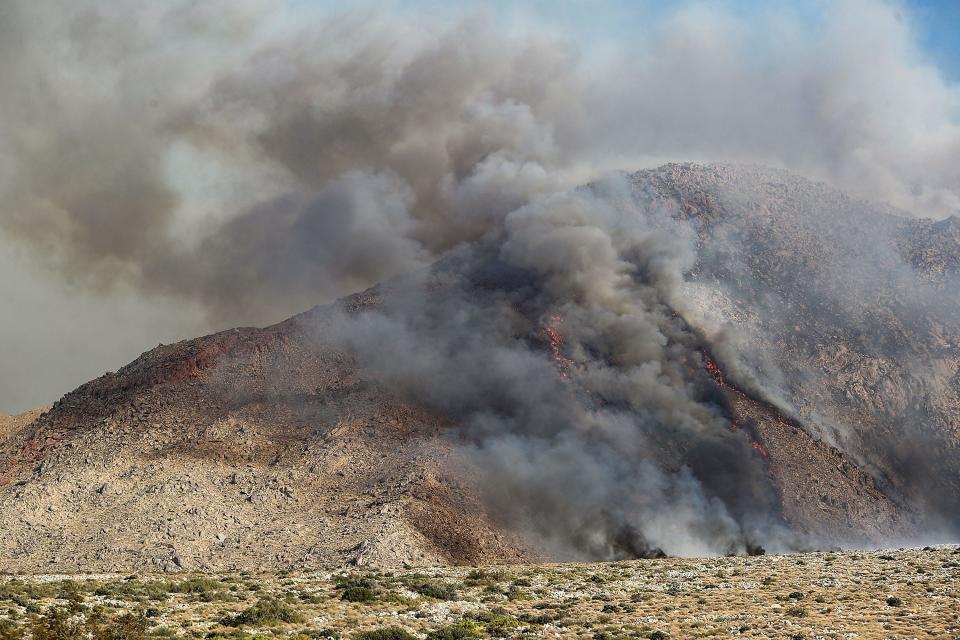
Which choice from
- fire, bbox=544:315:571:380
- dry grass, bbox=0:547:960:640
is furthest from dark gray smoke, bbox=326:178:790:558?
dry grass, bbox=0:547:960:640

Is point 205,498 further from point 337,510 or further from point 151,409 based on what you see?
point 151,409

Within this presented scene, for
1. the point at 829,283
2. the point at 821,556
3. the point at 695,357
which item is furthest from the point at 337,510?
the point at 829,283

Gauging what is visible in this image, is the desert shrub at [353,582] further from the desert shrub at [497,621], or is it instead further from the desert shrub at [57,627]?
the desert shrub at [57,627]

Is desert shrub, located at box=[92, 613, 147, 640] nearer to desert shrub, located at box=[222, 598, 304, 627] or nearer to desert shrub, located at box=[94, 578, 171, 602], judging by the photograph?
desert shrub, located at box=[222, 598, 304, 627]

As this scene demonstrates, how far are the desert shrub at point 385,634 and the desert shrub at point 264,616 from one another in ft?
13.8

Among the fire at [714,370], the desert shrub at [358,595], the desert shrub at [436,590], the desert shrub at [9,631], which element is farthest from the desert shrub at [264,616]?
the fire at [714,370]

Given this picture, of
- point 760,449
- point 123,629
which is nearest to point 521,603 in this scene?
point 123,629

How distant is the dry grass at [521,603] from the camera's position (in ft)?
112

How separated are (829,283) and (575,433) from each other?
4575 cm

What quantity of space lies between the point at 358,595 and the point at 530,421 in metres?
51.8

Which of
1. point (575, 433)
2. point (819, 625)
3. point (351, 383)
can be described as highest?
point (351, 383)

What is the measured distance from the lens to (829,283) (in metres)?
112

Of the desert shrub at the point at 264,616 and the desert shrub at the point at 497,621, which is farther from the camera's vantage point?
the desert shrub at the point at 264,616

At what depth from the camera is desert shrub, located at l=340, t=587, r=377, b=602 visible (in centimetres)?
4196
